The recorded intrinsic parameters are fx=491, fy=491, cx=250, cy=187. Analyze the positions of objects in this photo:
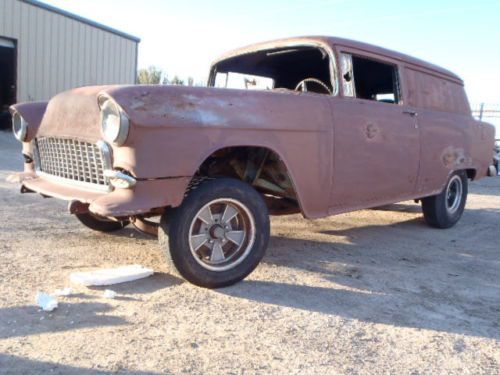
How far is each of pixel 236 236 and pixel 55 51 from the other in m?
14.7

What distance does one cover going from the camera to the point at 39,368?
2.28 metres

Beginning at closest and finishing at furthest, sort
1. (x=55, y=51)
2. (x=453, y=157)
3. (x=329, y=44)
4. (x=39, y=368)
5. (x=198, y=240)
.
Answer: (x=39, y=368) → (x=198, y=240) → (x=329, y=44) → (x=453, y=157) → (x=55, y=51)

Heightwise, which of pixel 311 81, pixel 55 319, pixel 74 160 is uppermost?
pixel 311 81

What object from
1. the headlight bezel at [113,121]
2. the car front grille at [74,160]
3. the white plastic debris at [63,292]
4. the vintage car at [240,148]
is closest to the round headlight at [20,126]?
the vintage car at [240,148]

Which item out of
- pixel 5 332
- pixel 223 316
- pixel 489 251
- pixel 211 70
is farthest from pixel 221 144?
pixel 489 251

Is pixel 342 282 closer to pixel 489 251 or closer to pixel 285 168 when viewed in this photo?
pixel 285 168

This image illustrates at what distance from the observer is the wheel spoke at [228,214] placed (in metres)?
3.51

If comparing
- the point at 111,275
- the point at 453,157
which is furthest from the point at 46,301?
the point at 453,157

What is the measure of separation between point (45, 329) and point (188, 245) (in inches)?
39.6

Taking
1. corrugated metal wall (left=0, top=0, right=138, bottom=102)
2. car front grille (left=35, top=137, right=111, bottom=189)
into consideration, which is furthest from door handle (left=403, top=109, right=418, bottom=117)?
corrugated metal wall (left=0, top=0, right=138, bottom=102)

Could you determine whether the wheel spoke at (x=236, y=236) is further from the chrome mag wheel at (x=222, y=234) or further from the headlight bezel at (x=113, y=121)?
the headlight bezel at (x=113, y=121)

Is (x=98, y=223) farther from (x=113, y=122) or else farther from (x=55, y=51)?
(x=55, y=51)

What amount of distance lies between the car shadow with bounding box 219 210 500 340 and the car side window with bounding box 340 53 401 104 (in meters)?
1.51

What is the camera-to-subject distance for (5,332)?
2611mm
